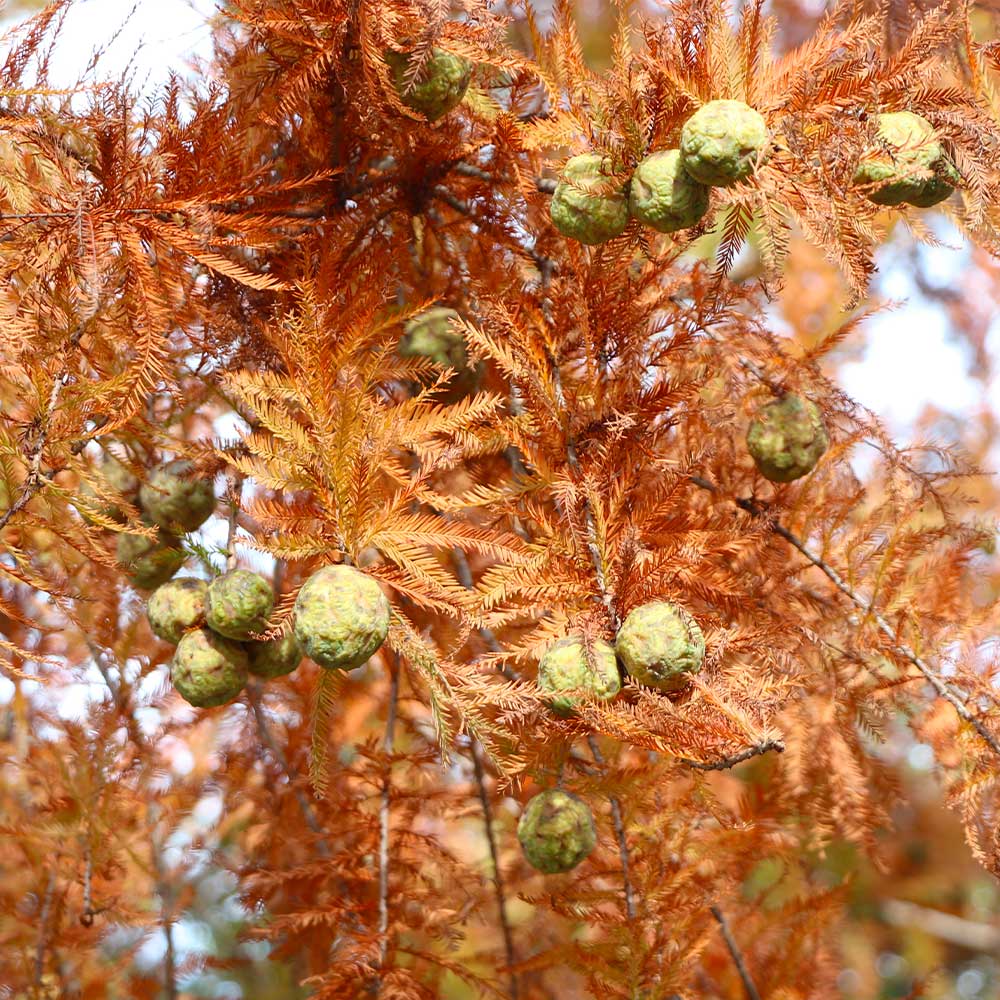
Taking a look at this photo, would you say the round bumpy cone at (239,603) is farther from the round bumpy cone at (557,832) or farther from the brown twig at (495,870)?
the brown twig at (495,870)

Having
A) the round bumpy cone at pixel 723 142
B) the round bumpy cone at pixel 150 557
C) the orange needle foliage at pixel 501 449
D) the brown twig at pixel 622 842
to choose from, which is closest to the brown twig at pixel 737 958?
the orange needle foliage at pixel 501 449

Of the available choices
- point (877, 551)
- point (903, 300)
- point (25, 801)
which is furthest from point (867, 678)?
point (25, 801)

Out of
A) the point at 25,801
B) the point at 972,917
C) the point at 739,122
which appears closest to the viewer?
the point at 739,122

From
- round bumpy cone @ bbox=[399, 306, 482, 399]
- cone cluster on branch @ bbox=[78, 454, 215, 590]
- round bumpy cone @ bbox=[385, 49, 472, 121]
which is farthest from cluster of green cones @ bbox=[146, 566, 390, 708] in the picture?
round bumpy cone @ bbox=[385, 49, 472, 121]

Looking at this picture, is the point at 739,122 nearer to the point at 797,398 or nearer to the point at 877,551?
the point at 797,398

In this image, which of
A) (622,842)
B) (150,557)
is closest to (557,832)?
(622,842)

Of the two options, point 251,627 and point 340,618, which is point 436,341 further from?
point 340,618

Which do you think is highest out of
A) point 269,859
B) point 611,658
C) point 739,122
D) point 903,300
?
point 903,300
